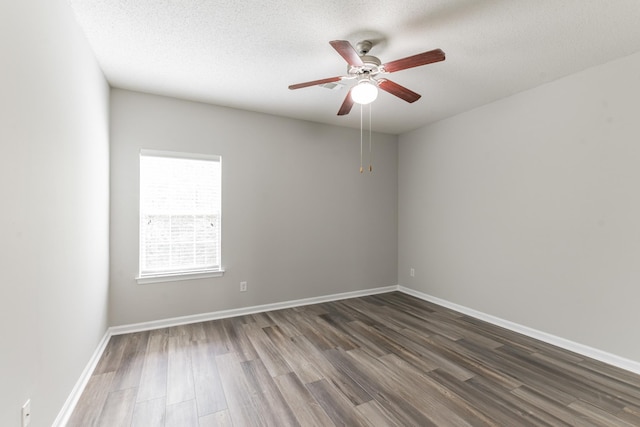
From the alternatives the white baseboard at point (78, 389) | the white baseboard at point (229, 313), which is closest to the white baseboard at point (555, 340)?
the white baseboard at point (229, 313)

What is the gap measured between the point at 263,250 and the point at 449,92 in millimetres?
2971

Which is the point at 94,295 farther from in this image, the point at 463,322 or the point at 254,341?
the point at 463,322

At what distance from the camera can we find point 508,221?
339 cm

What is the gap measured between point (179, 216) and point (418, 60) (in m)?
3.01

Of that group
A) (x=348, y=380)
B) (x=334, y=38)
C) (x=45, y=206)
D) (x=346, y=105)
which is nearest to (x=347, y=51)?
(x=334, y=38)

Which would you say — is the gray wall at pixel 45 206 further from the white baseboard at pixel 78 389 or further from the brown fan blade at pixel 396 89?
the brown fan blade at pixel 396 89

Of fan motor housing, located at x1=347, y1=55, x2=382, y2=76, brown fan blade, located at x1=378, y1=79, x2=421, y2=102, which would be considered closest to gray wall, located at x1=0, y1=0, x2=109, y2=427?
fan motor housing, located at x1=347, y1=55, x2=382, y2=76

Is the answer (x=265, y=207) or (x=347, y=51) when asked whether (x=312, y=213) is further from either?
(x=347, y=51)

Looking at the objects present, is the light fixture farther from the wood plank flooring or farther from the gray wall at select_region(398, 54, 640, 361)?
the wood plank flooring

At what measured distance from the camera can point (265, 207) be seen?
12.9 feet

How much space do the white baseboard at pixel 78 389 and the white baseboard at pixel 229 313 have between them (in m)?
0.35

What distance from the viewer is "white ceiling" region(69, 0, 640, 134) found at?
1.94 metres

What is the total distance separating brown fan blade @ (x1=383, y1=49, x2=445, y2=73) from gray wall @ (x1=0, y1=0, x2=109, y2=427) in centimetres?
201

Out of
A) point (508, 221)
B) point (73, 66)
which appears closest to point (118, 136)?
point (73, 66)
